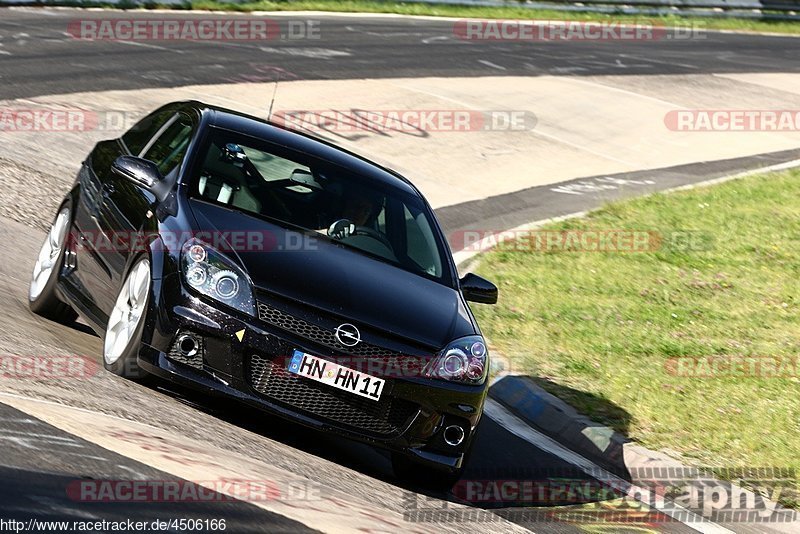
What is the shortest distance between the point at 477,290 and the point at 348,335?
1588 mm

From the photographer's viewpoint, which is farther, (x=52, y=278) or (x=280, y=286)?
(x=52, y=278)

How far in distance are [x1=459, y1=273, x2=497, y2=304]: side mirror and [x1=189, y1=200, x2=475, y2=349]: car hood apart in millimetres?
326

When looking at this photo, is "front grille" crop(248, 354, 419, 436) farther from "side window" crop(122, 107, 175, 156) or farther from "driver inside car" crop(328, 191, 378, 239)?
"side window" crop(122, 107, 175, 156)

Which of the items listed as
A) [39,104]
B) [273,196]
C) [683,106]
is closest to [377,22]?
[683,106]

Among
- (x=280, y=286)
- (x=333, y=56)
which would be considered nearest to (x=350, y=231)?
(x=280, y=286)

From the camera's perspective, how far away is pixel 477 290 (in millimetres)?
7805

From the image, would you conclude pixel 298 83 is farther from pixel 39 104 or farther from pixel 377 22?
pixel 377 22

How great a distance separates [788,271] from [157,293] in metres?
8.71

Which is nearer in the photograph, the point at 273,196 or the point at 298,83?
the point at 273,196

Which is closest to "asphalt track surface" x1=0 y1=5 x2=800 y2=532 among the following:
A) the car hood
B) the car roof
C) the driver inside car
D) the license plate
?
the license plate

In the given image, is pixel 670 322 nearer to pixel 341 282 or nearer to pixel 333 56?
pixel 341 282

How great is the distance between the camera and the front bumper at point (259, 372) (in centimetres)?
631

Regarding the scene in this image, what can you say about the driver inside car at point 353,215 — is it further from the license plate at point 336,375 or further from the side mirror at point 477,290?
the license plate at point 336,375

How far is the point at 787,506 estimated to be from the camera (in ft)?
25.0
